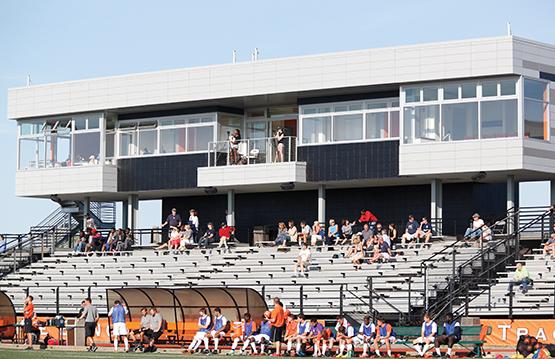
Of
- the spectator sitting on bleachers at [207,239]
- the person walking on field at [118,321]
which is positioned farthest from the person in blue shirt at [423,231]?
the person walking on field at [118,321]

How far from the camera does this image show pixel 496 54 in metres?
44.7

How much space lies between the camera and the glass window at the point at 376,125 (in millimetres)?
48000

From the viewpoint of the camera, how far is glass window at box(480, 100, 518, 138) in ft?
146

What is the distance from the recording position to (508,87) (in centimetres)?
4481

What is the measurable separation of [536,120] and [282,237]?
384 inches

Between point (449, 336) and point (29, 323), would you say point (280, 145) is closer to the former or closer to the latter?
point (29, 323)

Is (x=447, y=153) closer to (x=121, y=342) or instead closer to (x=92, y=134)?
(x=121, y=342)

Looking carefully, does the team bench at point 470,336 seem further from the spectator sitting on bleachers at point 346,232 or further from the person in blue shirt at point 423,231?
the spectator sitting on bleachers at point 346,232

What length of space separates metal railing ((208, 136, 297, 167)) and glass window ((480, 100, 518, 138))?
793 cm

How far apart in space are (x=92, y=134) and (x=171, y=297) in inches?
630

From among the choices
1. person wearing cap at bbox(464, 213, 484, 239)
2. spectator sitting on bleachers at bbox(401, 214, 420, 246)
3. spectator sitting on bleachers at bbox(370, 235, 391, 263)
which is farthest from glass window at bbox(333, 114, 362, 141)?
person wearing cap at bbox(464, 213, 484, 239)

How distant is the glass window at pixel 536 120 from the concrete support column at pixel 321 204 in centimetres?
836

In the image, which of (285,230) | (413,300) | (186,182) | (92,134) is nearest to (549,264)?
(413,300)

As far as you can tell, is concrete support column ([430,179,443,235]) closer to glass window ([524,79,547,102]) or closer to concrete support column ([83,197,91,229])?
glass window ([524,79,547,102])
